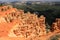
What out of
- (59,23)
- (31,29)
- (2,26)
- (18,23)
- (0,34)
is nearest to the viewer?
(0,34)

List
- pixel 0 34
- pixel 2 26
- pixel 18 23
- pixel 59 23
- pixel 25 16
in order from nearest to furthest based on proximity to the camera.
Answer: pixel 0 34 → pixel 2 26 → pixel 18 23 → pixel 25 16 → pixel 59 23

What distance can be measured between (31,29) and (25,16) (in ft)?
7.54

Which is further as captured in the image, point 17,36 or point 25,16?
point 25,16

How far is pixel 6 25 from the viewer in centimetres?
1723

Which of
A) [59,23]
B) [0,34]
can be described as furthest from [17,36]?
[59,23]

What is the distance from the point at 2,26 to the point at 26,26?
9.77 feet

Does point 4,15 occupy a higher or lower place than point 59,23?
higher

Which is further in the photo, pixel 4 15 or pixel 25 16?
pixel 25 16

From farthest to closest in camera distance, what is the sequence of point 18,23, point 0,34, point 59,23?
point 59,23 → point 18,23 → point 0,34

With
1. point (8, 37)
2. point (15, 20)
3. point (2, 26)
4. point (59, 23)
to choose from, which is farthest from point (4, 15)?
point (59, 23)

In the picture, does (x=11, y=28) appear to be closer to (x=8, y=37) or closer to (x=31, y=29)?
(x=8, y=37)

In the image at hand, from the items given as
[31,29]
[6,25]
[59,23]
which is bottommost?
[59,23]

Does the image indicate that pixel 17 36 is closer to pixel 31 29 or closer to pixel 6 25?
pixel 6 25

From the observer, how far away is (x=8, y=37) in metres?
15.8
